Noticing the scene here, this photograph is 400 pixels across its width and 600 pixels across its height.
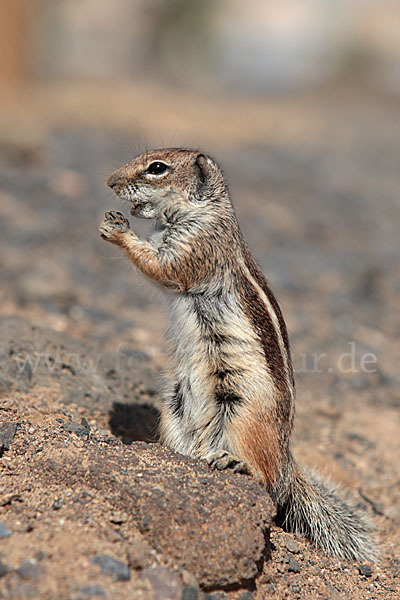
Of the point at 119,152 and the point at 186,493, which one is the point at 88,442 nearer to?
the point at 186,493

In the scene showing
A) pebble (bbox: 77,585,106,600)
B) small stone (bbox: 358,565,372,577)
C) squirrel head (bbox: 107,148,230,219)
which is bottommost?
pebble (bbox: 77,585,106,600)

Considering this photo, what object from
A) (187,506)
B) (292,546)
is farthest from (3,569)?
(292,546)

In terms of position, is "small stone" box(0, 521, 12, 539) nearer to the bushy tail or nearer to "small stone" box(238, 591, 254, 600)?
"small stone" box(238, 591, 254, 600)

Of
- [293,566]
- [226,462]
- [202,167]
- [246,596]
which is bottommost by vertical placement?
[246,596]

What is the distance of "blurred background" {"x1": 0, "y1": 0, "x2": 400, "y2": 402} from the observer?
8172 mm

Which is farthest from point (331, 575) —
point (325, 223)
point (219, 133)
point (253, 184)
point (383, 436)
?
point (219, 133)

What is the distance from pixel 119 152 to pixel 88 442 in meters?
10.2

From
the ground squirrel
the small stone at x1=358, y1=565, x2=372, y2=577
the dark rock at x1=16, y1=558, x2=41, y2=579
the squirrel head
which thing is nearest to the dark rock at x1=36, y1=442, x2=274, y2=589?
the ground squirrel

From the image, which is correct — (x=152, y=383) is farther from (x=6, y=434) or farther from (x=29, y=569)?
(x=29, y=569)

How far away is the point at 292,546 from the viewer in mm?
3996

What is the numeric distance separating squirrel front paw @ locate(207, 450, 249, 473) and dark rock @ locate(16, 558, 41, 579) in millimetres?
1201

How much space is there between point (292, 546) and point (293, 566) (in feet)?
0.59

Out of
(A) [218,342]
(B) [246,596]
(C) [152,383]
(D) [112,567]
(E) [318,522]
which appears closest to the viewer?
(D) [112,567]

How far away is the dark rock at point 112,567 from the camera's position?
9.76ft
